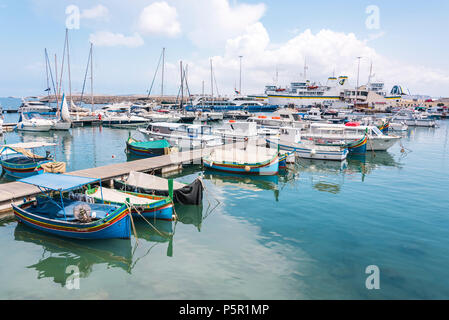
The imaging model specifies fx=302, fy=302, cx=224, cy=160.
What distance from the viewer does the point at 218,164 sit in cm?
2730

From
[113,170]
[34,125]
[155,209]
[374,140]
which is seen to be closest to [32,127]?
[34,125]

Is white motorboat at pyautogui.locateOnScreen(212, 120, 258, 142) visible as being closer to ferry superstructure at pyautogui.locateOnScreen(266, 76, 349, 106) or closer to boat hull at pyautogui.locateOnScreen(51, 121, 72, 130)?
boat hull at pyautogui.locateOnScreen(51, 121, 72, 130)

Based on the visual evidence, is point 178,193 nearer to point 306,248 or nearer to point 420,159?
point 306,248

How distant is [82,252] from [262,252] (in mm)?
8192

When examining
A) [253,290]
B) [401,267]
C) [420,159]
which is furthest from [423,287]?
[420,159]

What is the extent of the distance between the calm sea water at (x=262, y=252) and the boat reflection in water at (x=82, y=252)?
0.15 ft

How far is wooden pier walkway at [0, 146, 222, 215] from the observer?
1784 centimetres

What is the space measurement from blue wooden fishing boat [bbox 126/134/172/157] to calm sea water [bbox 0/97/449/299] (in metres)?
11.5

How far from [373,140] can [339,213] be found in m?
26.7

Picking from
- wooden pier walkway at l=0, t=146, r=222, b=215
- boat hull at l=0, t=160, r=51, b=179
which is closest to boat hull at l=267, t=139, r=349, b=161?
wooden pier walkway at l=0, t=146, r=222, b=215

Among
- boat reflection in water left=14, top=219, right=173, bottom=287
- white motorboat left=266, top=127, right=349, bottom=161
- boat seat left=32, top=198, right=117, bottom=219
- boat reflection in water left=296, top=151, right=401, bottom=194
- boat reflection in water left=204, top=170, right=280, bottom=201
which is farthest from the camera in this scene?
white motorboat left=266, top=127, right=349, bottom=161

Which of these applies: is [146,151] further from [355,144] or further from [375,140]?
[375,140]

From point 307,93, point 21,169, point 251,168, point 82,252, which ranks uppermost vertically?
point 307,93

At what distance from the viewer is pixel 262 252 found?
13.8m
